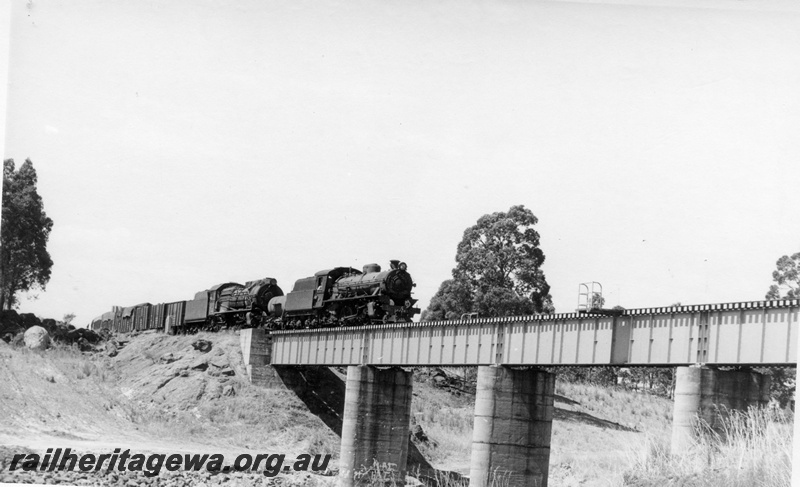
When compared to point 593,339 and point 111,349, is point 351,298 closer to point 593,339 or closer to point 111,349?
point 593,339

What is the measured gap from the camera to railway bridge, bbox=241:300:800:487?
93.3 feet

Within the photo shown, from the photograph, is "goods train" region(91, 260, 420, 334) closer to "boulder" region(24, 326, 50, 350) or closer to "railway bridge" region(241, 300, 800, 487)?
"railway bridge" region(241, 300, 800, 487)

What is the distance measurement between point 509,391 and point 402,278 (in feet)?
46.0

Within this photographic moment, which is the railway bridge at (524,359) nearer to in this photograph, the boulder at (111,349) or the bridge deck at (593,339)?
the bridge deck at (593,339)

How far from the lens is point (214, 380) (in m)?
51.7

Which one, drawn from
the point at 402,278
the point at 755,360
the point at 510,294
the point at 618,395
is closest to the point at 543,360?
the point at 755,360

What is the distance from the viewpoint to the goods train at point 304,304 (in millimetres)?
49062

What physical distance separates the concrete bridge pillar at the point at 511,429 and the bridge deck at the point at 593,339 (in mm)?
1056

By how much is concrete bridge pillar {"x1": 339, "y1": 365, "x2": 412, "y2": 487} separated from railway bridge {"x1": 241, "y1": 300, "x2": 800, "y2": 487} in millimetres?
48

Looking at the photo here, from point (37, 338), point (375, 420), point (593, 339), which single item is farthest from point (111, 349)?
point (593, 339)

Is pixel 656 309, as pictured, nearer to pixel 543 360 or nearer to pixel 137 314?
pixel 543 360

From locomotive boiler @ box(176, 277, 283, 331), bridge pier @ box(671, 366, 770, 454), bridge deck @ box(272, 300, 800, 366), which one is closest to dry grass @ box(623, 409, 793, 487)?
bridge pier @ box(671, 366, 770, 454)

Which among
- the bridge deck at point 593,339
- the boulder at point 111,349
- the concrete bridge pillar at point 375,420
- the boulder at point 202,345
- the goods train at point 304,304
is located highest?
the goods train at point 304,304

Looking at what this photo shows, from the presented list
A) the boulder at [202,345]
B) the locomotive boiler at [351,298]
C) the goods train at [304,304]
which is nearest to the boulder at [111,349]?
the goods train at [304,304]
